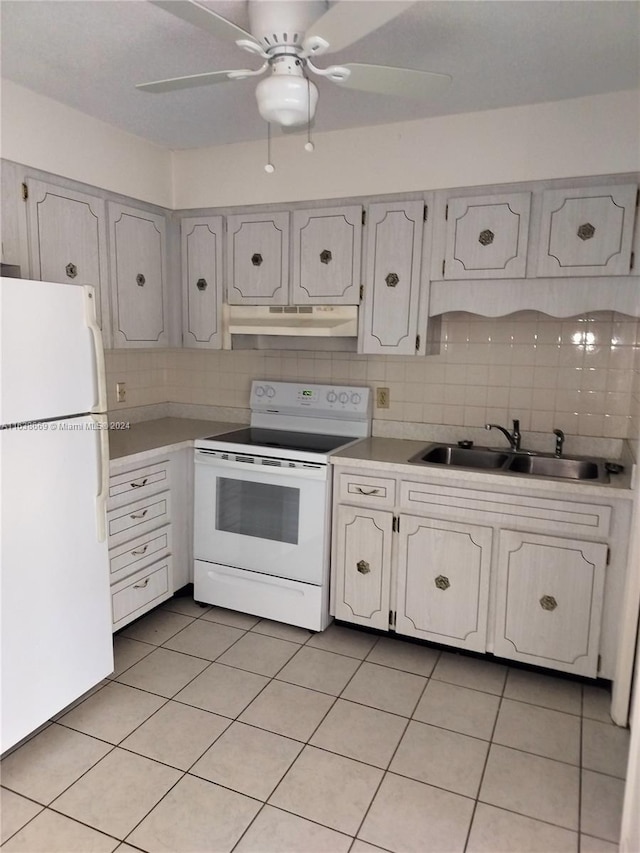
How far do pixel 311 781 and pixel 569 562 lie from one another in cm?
132

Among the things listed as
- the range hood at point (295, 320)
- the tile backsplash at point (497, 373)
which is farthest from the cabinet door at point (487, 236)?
the range hood at point (295, 320)

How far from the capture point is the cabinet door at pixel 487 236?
260 centimetres

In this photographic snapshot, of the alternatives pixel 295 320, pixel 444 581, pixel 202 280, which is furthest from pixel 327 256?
pixel 444 581

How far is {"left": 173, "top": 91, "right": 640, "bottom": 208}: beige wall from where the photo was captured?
2.44m

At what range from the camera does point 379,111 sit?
262 cm

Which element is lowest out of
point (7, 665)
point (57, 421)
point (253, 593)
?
point (253, 593)

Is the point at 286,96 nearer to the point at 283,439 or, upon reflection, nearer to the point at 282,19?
the point at 282,19

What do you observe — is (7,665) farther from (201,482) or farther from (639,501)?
(639,501)

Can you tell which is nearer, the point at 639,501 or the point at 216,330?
the point at 639,501

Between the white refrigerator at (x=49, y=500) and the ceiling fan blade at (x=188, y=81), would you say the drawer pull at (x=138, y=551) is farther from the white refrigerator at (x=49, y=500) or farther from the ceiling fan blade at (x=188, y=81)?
the ceiling fan blade at (x=188, y=81)

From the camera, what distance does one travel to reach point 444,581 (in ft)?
8.77

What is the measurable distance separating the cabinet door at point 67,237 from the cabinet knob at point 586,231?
222 cm

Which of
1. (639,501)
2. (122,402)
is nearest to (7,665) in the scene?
(122,402)

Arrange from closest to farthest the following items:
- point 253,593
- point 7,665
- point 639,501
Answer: point 7,665 → point 639,501 → point 253,593
